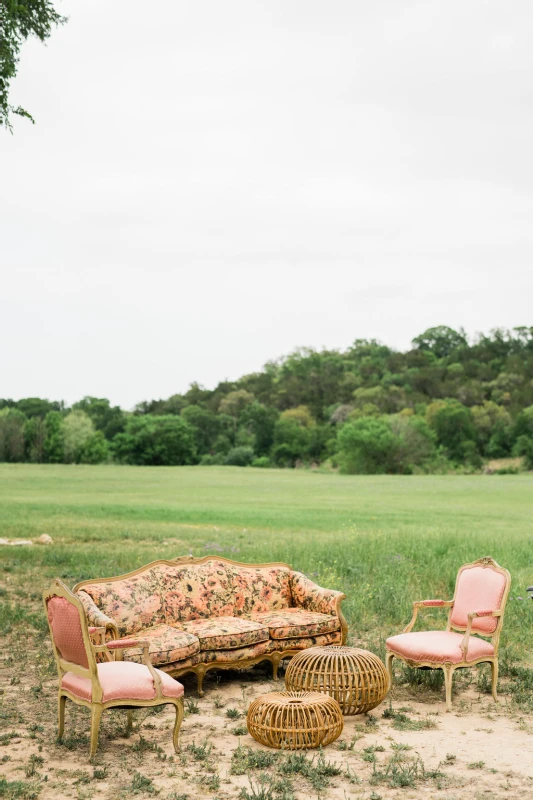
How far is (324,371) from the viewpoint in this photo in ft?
→ 276

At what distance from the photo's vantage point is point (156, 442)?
66000 millimetres

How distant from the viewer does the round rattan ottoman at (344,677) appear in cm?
670

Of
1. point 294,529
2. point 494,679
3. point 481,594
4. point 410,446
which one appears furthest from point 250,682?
point 410,446

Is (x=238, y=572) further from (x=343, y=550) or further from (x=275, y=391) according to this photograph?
(x=275, y=391)

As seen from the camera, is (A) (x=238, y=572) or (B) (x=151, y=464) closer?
(A) (x=238, y=572)

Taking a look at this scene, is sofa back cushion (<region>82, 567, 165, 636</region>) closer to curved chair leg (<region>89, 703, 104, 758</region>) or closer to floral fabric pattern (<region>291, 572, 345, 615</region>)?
floral fabric pattern (<region>291, 572, 345, 615</region>)

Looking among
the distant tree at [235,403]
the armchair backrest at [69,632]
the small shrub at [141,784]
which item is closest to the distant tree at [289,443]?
the distant tree at [235,403]

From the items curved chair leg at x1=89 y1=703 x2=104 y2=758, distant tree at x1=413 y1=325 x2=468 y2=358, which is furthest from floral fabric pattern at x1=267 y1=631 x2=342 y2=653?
distant tree at x1=413 y1=325 x2=468 y2=358

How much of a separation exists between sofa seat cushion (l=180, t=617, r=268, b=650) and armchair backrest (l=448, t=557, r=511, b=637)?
2.03 m

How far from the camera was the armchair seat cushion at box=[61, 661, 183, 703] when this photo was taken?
5.88 metres

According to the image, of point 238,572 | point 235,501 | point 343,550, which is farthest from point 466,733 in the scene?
point 235,501

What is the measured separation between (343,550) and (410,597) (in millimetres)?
3615

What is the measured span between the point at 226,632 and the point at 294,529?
15451mm

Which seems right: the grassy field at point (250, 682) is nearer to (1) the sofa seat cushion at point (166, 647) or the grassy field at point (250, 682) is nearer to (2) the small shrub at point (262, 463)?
(1) the sofa seat cushion at point (166, 647)
